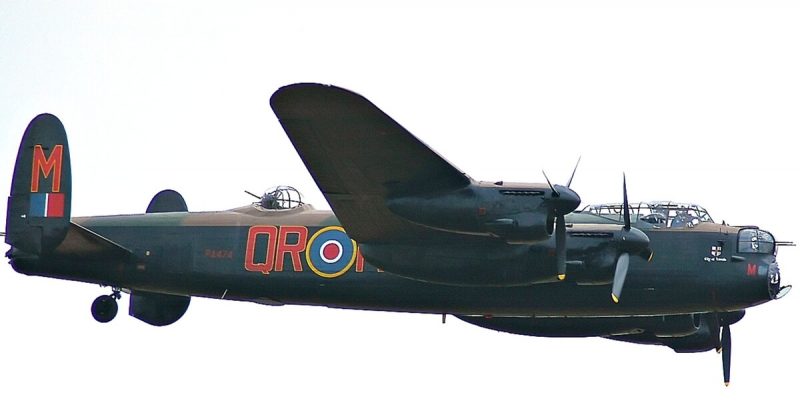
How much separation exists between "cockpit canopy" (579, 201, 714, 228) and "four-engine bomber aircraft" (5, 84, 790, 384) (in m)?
0.03

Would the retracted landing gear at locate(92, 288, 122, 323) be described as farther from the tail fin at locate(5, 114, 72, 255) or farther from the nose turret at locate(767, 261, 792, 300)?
the nose turret at locate(767, 261, 792, 300)

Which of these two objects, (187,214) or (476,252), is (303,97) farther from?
(187,214)

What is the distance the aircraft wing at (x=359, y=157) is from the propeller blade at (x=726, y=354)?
8.17 meters

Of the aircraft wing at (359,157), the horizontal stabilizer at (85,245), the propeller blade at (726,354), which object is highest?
the aircraft wing at (359,157)

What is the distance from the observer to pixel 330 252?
84.8 feet

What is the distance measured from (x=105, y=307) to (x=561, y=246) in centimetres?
933

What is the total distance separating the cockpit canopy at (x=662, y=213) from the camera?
25.0 metres

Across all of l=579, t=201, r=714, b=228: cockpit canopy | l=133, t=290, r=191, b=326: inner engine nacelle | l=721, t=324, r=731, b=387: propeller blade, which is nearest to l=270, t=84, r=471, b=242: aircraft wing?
l=579, t=201, r=714, b=228: cockpit canopy

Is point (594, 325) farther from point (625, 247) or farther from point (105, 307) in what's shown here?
point (105, 307)

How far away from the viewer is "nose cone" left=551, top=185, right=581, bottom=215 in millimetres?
22594

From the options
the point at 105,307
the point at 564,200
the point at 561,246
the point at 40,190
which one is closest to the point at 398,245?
the point at 561,246

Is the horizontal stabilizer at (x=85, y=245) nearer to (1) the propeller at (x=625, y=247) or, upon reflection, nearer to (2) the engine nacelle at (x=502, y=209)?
(2) the engine nacelle at (x=502, y=209)

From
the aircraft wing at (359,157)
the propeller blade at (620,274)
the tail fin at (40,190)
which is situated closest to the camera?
the aircraft wing at (359,157)

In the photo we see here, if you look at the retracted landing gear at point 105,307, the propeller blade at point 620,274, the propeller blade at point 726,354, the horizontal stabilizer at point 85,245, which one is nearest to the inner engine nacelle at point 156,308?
the retracted landing gear at point 105,307
